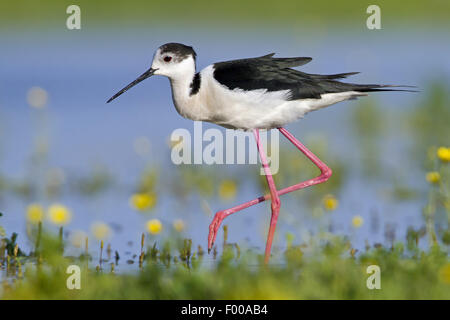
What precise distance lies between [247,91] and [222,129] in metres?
2.50

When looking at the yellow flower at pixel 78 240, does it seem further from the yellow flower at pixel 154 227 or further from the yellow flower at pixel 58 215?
the yellow flower at pixel 154 227

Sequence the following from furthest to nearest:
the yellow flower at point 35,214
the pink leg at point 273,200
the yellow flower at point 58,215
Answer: the pink leg at point 273,200
the yellow flower at point 35,214
the yellow flower at point 58,215

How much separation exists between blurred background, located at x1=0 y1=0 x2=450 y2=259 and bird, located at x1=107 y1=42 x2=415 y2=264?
66 cm

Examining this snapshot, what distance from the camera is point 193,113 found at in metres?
5.82

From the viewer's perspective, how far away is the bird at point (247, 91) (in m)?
5.72

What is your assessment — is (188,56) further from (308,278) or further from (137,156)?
(137,156)

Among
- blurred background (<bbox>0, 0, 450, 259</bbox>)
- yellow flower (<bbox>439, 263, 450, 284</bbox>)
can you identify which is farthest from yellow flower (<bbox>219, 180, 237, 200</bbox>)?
yellow flower (<bbox>439, 263, 450, 284</bbox>)

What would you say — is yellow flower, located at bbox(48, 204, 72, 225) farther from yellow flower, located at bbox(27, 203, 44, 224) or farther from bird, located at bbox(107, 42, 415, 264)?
bird, located at bbox(107, 42, 415, 264)

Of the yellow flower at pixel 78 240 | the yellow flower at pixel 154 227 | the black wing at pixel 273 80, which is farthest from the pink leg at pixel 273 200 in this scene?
the yellow flower at pixel 78 240

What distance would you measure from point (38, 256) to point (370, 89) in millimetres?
2543

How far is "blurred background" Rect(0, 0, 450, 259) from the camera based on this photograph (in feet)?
21.3

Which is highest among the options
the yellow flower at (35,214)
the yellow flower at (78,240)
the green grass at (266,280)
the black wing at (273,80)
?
the black wing at (273,80)
